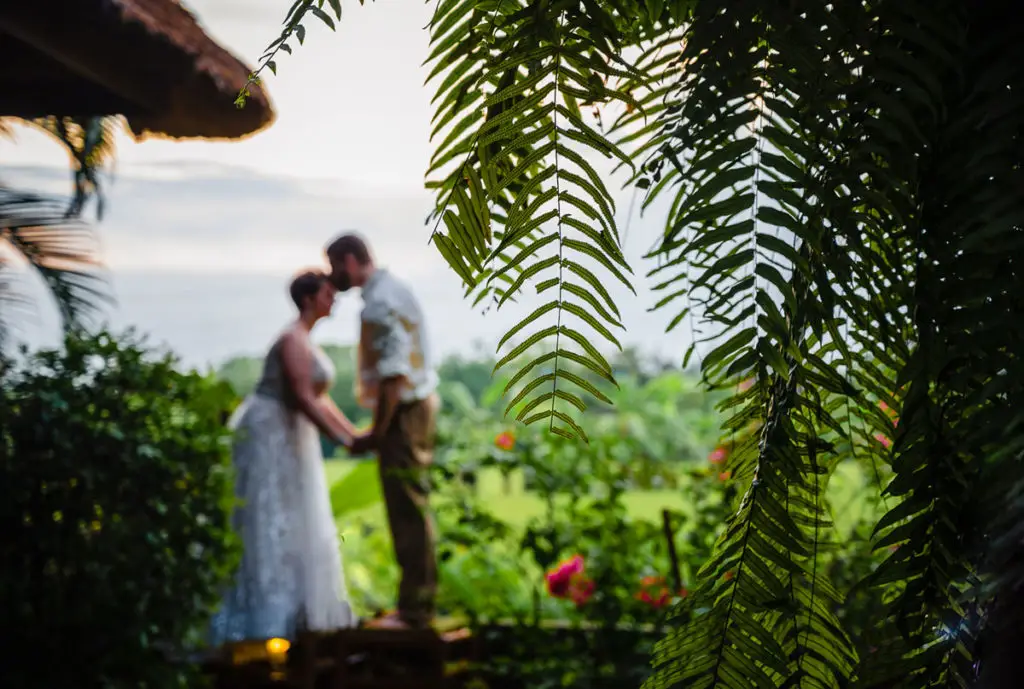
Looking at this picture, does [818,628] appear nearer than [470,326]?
Yes

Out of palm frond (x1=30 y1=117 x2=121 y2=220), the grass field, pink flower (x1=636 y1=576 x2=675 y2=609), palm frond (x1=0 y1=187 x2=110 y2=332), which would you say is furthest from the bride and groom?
pink flower (x1=636 y1=576 x2=675 y2=609)

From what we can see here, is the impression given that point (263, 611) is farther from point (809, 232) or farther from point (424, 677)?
point (809, 232)

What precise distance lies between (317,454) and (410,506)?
44cm

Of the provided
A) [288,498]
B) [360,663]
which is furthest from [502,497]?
[360,663]

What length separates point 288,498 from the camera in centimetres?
333

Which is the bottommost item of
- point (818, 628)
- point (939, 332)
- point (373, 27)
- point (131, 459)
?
point (818, 628)

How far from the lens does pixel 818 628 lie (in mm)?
517

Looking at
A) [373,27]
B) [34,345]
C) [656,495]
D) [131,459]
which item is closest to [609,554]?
[131,459]

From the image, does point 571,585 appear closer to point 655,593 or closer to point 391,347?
point 655,593

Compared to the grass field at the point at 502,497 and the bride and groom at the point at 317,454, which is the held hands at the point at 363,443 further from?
the grass field at the point at 502,497

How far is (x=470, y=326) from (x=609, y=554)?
1.36m

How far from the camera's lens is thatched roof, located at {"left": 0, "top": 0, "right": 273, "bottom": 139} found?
1.79m

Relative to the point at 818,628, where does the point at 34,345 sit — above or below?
above

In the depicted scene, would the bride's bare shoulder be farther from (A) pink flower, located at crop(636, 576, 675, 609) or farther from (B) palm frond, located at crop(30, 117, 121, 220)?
(A) pink flower, located at crop(636, 576, 675, 609)
